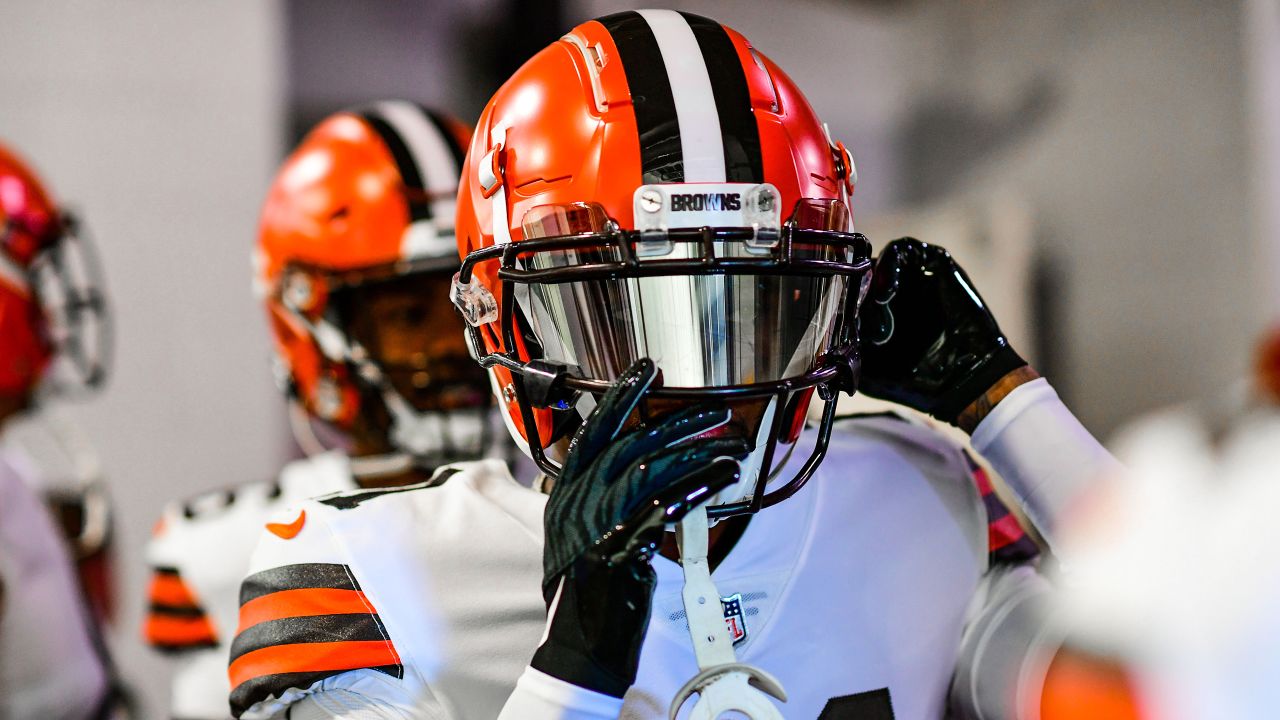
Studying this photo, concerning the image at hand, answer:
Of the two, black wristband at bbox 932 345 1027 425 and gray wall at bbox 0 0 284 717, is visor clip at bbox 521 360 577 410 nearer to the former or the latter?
black wristband at bbox 932 345 1027 425

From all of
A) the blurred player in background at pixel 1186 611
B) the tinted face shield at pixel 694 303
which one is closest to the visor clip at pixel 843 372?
the tinted face shield at pixel 694 303

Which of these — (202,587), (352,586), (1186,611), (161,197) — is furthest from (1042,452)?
(161,197)

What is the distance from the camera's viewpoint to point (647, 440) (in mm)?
709

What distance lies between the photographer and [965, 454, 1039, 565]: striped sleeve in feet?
3.22

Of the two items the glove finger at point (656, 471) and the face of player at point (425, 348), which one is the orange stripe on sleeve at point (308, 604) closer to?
the glove finger at point (656, 471)

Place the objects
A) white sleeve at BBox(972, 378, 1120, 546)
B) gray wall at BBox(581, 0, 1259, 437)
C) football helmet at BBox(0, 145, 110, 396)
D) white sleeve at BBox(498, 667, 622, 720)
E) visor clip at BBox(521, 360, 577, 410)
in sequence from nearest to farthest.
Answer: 1. white sleeve at BBox(498, 667, 622, 720)
2. visor clip at BBox(521, 360, 577, 410)
3. white sleeve at BBox(972, 378, 1120, 546)
4. football helmet at BBox(0, 145, 110, 396)
5. gray wall at BBox(581, 0, 1259, 437)

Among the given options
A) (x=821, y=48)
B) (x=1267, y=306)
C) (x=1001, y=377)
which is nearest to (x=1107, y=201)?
(x=1267, y=306)

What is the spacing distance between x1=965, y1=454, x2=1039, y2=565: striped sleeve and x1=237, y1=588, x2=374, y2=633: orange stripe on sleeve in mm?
584

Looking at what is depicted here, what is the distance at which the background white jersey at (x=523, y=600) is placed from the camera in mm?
802

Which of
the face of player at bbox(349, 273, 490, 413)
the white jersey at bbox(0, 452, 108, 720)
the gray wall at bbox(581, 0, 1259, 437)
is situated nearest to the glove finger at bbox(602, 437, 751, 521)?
the face of player at bbox(349, 273, 490, 413)

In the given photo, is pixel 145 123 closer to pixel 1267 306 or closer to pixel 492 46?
pixel 492 46

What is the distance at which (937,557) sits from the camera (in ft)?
3.06

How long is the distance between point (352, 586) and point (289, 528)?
0.09 m

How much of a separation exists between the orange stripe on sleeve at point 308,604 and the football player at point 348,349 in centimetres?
70
